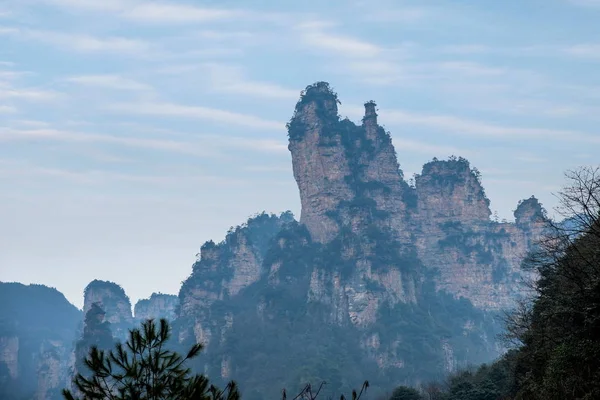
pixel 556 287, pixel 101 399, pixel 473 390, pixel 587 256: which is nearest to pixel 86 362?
pixel 101 399

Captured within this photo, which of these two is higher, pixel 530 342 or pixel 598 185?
pixel 598 185

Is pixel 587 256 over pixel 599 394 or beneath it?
over

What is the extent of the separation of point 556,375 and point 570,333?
2375mm

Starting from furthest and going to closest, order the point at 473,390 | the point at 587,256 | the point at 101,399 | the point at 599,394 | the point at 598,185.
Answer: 1. the point at 473,390
2. the point at 587,256
3. the point at 598,185
4. the point at 599,394
5. the point at 101,399

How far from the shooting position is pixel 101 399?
34469 millimetres

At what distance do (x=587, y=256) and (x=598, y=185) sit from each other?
573 cm

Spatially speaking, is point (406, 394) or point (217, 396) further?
point (406, 394)

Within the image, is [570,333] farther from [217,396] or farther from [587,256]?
[217,396]

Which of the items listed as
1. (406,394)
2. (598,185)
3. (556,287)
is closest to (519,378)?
(556,287)

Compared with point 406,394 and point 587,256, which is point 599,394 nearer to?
point 587,256

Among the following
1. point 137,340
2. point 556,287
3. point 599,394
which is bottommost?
point 599,394

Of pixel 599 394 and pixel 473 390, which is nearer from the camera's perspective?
pixel 599 394

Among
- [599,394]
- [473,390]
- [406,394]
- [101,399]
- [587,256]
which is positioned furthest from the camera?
[406,394]

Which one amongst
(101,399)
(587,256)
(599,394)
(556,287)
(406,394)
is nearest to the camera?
(101,399)
